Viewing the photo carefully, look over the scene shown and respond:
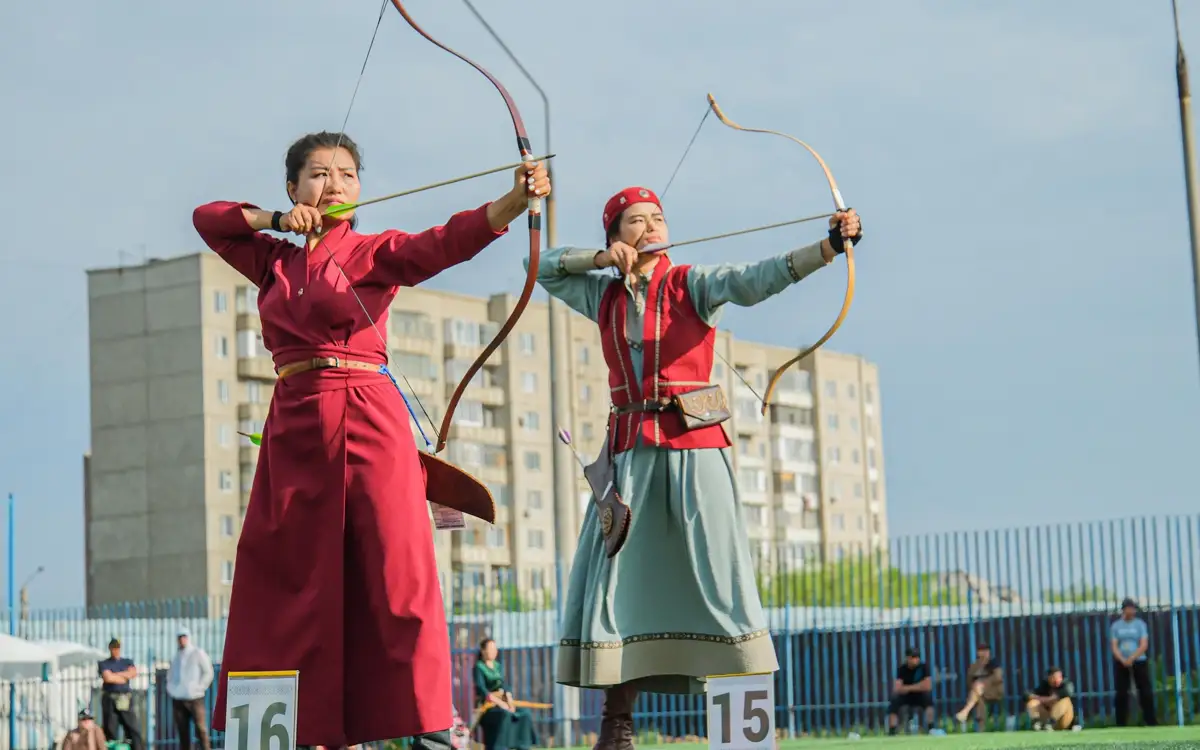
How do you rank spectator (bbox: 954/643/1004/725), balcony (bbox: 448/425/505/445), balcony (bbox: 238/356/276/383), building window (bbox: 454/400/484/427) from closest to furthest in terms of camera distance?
spectator (bbox: 954/643/1004/725) → balcony (bbox: 238/356/276/383) → balcony (bbox: 448/425/505/445) → building window (bbox: 454/400/484/427)

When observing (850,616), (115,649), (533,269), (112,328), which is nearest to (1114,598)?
(850,616)

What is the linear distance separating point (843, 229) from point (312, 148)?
2.17 meters

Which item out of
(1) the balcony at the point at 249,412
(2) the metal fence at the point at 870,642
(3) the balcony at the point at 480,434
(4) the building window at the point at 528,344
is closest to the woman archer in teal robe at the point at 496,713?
(2) the metal fence at the point at 870,642

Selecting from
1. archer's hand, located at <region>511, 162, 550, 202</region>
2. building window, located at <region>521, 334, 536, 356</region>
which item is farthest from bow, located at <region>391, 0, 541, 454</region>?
building window, located at <region>521, 334, 536, 356</region>

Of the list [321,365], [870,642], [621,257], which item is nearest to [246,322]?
[870,642]

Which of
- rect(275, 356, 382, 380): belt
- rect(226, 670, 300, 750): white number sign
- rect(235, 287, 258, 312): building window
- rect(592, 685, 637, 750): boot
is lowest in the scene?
rect(592, 685, 637, 750): boot

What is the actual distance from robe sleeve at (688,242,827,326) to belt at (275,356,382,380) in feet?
6.57

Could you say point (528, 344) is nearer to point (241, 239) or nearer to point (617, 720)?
point (617, 720)

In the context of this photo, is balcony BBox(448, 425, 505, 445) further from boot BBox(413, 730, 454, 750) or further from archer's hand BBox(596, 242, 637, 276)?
boot BBox(413, 730, 454, 750)

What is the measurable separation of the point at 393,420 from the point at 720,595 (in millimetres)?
1915

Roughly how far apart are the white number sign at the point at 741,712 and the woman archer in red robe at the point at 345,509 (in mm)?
860

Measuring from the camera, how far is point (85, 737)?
61.1ft

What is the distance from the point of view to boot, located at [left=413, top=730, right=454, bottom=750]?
18.9 ft

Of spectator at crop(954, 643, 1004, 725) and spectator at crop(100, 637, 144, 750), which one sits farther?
spectator at crop(954, 643, 1004, 725)
